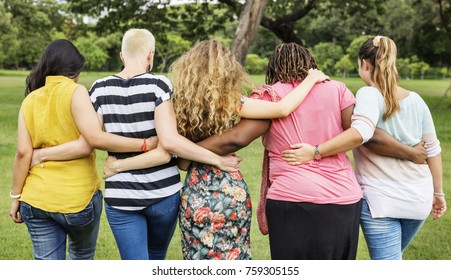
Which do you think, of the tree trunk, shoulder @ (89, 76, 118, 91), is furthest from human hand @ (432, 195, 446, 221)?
the tree trunk

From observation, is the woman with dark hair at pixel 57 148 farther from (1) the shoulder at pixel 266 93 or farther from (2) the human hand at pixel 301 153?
(2) the human hand at pixel 301 153

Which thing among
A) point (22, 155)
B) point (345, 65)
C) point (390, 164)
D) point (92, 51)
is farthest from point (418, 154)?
point (92, 51)

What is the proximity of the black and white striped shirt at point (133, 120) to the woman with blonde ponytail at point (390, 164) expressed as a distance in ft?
3.25

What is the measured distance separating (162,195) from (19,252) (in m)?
2.59

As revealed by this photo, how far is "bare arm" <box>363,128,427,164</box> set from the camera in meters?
3.08

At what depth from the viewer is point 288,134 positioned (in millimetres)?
3000

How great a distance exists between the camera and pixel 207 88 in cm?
293

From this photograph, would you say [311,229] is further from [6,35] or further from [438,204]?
[6,35]

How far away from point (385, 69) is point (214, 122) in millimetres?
892

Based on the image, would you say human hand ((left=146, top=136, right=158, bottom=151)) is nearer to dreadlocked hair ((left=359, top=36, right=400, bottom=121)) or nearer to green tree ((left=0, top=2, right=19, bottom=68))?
dreadlocked hair ((left=359, top=36, right=400, bottom=121))

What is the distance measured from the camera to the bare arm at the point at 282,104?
290cm

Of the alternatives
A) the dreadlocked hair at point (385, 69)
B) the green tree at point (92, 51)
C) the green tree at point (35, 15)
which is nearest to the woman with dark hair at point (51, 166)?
the dreadlocked hair at point (385, 69)

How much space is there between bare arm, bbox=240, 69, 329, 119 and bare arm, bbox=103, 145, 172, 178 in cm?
43
